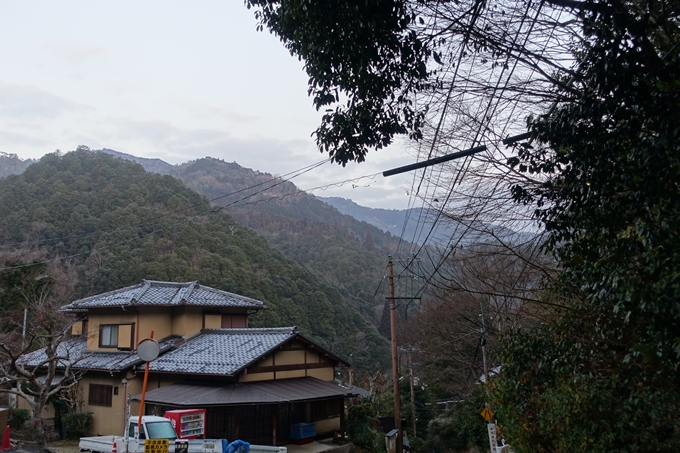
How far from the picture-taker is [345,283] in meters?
68.2

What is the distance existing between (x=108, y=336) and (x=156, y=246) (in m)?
22.1

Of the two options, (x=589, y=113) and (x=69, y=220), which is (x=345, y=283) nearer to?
(x=69, y=220)

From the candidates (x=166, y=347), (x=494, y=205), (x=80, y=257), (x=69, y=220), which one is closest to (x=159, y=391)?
(x=166, y=347)

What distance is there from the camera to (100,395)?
23.0 m

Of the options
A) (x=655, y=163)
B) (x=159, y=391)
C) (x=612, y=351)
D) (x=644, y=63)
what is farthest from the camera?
(x=159, y=391)

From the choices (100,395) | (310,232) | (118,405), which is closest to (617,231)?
(118,405)

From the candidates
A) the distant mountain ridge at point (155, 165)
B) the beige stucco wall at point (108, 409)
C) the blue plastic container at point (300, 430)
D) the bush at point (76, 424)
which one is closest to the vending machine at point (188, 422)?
the blue plastic container at point (300, 430)

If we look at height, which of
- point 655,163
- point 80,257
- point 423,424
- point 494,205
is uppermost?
point 80,257

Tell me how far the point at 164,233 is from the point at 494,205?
43.8 m

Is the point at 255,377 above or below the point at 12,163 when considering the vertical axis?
below

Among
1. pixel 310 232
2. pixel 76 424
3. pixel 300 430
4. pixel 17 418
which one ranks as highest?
pixel 310 232

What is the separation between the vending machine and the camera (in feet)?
53.5

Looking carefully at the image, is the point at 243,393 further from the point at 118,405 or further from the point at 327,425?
the point at 118,405

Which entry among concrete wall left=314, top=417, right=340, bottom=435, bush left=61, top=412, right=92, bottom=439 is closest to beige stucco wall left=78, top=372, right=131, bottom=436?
bush left=61, top=412, right=92, bottom=439
